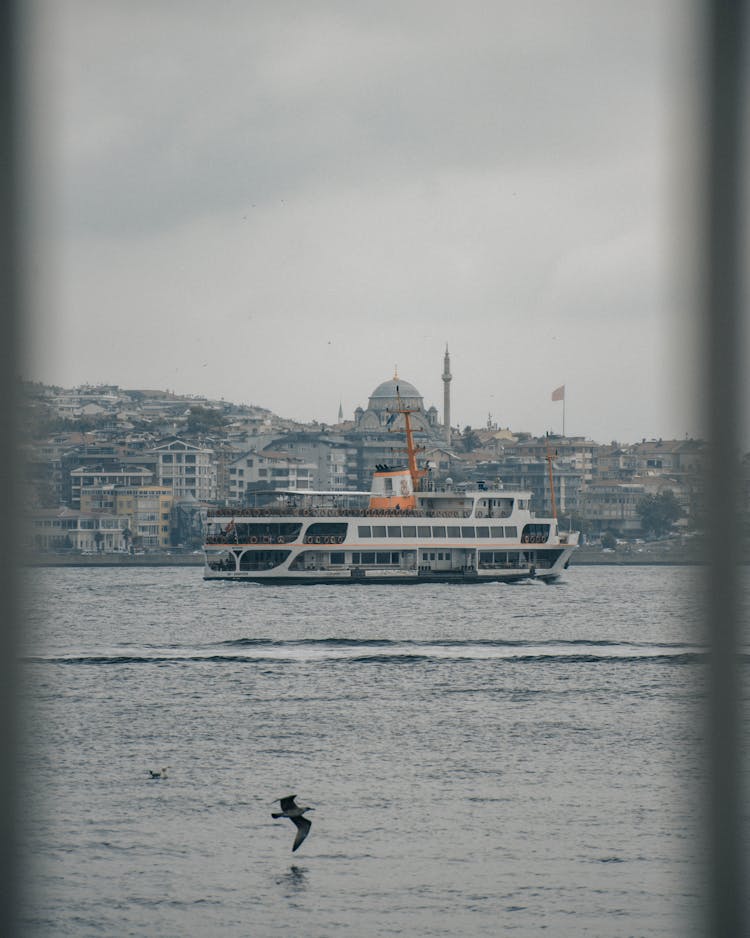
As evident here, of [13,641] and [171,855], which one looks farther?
[171,855]

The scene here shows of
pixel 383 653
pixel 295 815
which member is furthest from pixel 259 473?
pixel 295 815

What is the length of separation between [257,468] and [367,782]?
71.8 metres

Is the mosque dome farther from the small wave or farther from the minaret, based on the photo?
the small wave

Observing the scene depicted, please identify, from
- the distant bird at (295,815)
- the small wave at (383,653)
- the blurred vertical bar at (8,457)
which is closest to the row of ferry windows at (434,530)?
the small wave at (383,653)

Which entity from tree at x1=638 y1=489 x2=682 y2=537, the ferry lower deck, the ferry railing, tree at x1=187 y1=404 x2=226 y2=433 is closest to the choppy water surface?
the ferry lower deck

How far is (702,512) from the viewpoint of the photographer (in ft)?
4.77

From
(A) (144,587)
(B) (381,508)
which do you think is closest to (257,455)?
(A) (144,587)

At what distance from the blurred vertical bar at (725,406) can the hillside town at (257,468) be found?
6234cm

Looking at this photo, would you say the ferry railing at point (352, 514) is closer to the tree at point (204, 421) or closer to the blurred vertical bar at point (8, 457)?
the blurred vertical bar at point (8, 457)

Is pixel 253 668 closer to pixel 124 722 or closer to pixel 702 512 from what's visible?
pixel 124 722

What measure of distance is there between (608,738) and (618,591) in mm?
31821

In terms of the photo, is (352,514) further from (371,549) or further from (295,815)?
(295,815)

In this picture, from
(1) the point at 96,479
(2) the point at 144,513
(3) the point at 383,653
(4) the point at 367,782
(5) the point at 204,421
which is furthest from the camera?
(5) the point at 204,421

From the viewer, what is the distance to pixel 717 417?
1.45m
